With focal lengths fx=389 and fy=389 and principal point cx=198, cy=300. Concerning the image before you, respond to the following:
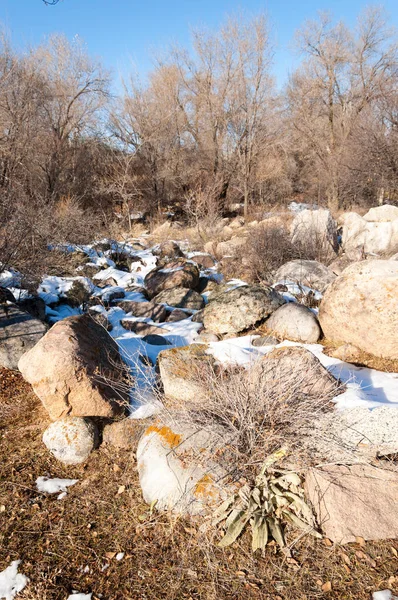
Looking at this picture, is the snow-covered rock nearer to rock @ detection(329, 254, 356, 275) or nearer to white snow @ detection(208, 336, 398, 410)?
rock @ detection(329, 254, 356, 275)

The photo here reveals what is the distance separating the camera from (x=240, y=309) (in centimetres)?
559

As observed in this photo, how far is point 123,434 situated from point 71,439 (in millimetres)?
429

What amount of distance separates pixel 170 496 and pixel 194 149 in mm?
18734

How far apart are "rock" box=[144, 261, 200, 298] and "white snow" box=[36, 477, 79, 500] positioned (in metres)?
4.83

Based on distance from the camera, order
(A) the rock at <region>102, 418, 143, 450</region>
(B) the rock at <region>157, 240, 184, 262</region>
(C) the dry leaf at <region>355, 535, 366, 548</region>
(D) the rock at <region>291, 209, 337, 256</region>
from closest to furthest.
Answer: (C) the dry leaf at <region>355, 535, 366, 548</region> → (A) the rock at <region>102, 418, 143, 450</region> → (D) the rock at <region>291, 209, 337, 256</region> → (B) the rock at <region>157, 240, 184, 262</region>

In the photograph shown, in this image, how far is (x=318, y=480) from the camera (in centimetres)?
238

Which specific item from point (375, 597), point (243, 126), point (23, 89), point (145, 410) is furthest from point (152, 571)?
point (243, 126)

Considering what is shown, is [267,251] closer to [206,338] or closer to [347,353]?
[206,338]

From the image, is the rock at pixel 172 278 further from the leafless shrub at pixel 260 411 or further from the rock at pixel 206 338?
the leafless shrub at pixel 260 411

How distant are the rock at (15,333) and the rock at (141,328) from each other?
1.43 m

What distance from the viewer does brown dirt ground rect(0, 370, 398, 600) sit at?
208 centimetres

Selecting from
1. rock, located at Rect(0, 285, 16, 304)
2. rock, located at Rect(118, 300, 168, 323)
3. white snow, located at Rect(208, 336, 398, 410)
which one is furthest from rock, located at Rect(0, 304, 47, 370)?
white snow, located at Rect(208, 336, 398, 410)

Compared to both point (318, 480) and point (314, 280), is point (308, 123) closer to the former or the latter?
point (314, 280)

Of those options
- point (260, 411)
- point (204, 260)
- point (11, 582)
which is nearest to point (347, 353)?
point (260, 411)
